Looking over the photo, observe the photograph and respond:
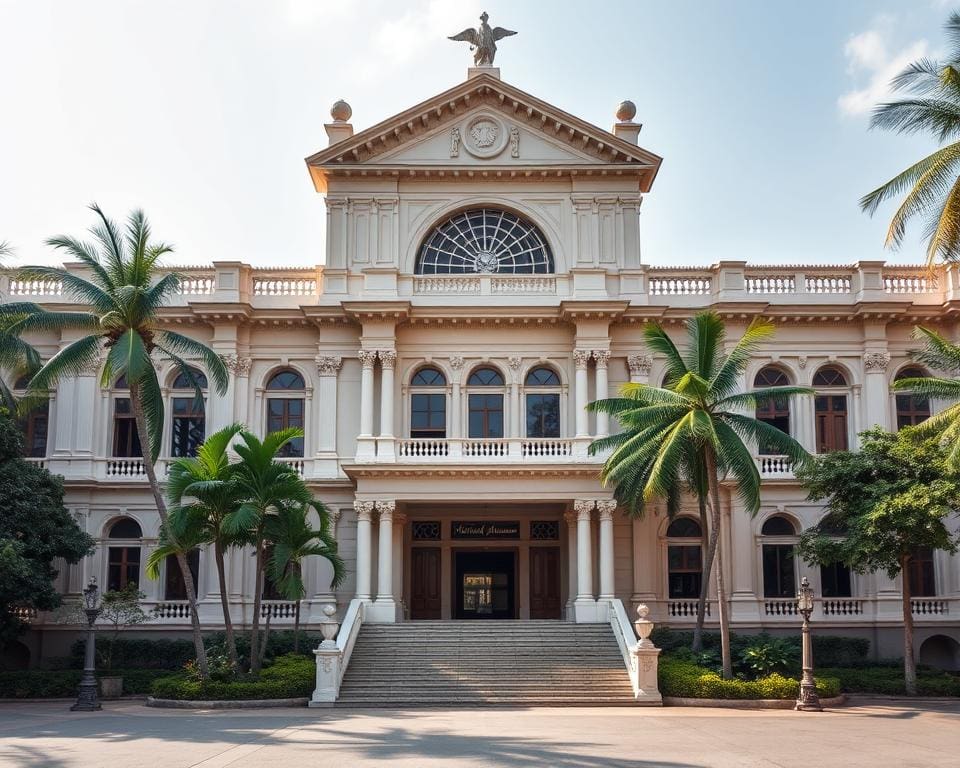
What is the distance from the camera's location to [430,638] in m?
31.0

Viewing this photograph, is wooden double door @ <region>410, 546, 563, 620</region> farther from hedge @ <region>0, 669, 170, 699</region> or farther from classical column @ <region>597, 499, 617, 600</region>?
hedge @ <region>0, 669, 170, 699</region>

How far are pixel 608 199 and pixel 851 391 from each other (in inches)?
413

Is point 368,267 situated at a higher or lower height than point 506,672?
higher

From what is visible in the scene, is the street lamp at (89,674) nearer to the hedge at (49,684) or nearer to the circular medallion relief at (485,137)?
the hedge at (49,684)

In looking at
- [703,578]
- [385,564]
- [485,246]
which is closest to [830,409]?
[703,578]

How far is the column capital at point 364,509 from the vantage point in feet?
109

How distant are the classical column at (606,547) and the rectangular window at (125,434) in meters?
15.6

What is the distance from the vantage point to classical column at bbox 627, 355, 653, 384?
36250 millimetres

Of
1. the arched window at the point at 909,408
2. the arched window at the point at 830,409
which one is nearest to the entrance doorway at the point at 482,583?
the arched window at the point at 830,409

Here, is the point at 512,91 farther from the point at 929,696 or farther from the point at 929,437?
the point at 929,696

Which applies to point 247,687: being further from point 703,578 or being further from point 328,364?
point 703,578

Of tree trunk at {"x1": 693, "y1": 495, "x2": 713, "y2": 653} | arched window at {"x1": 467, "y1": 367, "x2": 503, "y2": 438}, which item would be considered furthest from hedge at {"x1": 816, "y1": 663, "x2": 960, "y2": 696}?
arched window at {"x1": 467, "y1": 367, "x2": 503, "y2": 438}

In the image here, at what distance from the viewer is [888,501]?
1119 inches

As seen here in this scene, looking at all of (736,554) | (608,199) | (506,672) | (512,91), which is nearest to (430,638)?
(506,672)
